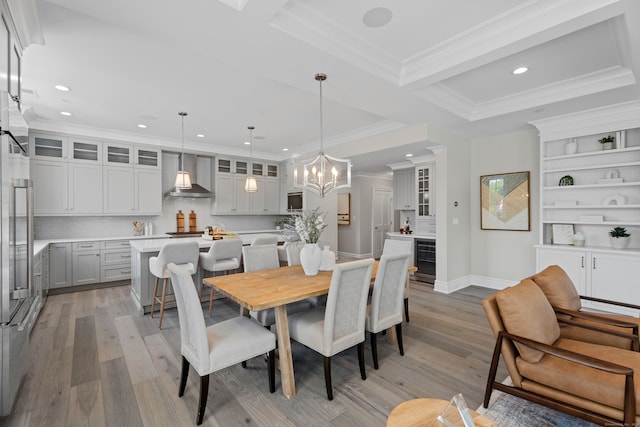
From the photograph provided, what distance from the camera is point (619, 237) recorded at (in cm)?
387

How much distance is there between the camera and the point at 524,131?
4812 millimetres

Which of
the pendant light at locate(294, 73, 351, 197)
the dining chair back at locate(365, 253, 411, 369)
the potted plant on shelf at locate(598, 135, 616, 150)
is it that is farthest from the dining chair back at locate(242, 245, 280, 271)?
the potted plant on shelf at locate(598, 135, 616, 150)

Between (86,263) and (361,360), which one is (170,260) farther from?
(86,263)

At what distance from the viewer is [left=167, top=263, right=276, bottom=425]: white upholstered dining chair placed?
6.26 feet

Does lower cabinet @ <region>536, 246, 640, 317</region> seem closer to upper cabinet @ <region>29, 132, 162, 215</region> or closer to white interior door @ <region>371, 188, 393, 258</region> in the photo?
white interior door @ <region>371, 188, 393, 258</region>

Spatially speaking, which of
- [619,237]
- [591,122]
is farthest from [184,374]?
[591,122]

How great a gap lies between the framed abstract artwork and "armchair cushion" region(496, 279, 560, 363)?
10.9 ft

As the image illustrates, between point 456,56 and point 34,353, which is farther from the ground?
point 456,56

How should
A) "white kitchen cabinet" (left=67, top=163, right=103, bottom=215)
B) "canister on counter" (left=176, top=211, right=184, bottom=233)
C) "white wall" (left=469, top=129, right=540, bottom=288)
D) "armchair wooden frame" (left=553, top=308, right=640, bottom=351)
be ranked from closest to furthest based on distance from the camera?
1. "armchair wooden frame" (left=553, top=308, right=640, bottom=351)
2. "white wall" (left=469, top=129, right=540, bottom=288)
3. "white kitchen cabinet" (left=67, top=163, right=103, bottom=215)
4. "canister on counter" (left=176, top=211, right=184, bottom=233)

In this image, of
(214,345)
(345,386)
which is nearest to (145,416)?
(214,345)

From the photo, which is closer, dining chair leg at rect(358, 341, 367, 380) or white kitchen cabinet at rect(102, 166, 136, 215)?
dining chair leg at rect(358, 341, 367, 380)

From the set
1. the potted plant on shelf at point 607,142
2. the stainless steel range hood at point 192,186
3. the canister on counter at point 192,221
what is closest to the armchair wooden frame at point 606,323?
the potted plant on shelf at point 607,142

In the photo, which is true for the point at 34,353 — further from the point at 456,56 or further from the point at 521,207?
the point at 521,207

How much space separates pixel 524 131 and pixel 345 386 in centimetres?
475
